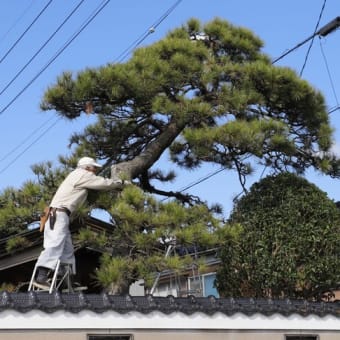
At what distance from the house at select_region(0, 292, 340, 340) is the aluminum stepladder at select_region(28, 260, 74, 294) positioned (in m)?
0.74

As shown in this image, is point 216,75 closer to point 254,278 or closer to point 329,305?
point 254,278

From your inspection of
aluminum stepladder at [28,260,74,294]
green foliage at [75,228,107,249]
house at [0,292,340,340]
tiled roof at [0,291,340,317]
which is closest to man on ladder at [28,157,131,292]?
aluminum stepladder at [28,260,74,294]

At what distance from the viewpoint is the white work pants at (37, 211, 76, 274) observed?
6438mm

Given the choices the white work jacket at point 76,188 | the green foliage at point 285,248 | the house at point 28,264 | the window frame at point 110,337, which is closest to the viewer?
the window frame at point 110,337

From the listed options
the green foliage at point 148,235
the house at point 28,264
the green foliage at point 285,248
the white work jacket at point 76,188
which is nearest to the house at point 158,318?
the green foliage at point 285,248

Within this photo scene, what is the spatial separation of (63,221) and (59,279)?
0.63 metres

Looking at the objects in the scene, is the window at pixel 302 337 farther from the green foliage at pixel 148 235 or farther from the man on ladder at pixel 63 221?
the man on ladder at pixel 63 221

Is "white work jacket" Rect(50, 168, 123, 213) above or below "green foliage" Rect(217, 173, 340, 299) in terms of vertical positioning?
above

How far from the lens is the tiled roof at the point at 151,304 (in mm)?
5230

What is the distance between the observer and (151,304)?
572cm

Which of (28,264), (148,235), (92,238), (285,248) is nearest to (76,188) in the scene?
(92,238)

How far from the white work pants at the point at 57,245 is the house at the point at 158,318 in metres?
0.91

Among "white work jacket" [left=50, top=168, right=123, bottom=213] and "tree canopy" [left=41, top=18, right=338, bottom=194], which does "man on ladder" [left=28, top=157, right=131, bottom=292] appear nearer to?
"white work jacket" [left=50, top=168, right=123, bottom=213]

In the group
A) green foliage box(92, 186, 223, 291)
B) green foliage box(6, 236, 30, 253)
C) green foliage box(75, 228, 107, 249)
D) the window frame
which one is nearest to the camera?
the window frame
